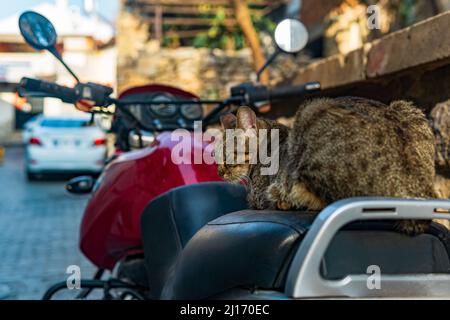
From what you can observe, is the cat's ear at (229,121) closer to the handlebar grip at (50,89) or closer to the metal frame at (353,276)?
the handlebar grip at (50,89)

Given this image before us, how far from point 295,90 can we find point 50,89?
123 cm

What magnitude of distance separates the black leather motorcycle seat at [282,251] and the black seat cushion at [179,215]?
639 millimetres

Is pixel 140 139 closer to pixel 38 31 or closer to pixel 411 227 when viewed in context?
pixel 38 31

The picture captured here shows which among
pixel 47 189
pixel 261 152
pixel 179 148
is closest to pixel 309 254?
pixel 261 152

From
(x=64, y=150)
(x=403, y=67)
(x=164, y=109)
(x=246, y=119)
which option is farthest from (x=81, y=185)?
(x=64, y=150)

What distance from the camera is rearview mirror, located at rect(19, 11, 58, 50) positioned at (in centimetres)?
331

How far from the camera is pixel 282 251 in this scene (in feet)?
4.95

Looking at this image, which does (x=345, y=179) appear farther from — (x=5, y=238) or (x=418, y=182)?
(x=5, y=238)

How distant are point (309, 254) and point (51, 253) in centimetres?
604

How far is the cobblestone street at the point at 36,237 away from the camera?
579cm

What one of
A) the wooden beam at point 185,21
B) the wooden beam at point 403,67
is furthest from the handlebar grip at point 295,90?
the wooden beam at point 185,21

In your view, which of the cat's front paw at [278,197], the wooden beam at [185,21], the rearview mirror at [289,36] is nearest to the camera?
the cat's front paw at [278,197]

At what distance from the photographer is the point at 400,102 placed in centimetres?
208

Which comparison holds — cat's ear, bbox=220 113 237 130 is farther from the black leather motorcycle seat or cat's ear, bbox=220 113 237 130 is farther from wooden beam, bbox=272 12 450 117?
wooden beam, bbox=272 12 450 117
